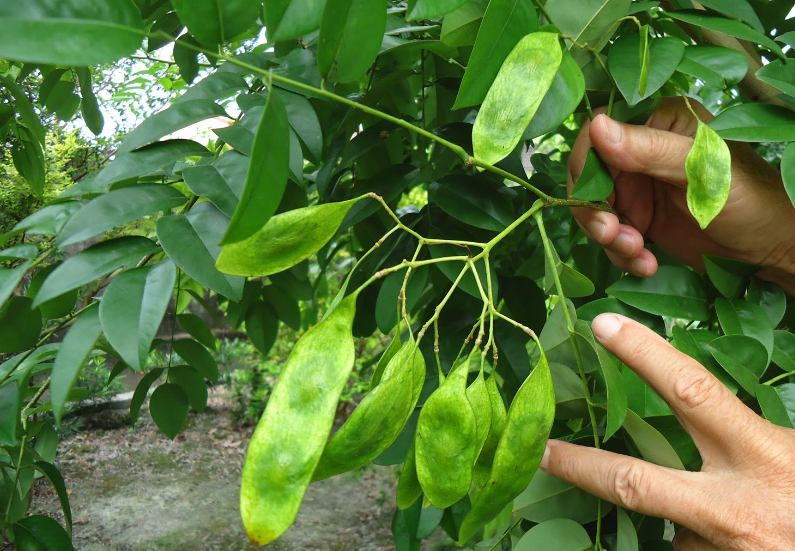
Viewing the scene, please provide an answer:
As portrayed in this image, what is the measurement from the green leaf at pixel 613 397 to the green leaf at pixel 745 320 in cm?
18

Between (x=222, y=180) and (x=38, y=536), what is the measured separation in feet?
1.33

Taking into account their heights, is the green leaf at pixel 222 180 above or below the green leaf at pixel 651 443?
above

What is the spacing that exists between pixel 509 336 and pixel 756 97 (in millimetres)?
336

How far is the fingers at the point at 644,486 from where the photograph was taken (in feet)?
1.42

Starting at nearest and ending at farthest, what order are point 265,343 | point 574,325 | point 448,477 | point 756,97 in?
point 448,477, point 574,325, point 756,97, point 265,343

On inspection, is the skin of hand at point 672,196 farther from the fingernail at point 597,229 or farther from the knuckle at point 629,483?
the knuckle at point 629,483

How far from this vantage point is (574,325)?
0.42 m

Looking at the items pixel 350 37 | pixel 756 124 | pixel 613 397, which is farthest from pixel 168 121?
pixel 756 124

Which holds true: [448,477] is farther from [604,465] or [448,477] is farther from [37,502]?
[37,502]

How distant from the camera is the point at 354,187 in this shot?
29.1 inches

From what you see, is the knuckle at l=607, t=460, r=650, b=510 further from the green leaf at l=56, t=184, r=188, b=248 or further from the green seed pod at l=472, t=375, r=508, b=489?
the green leaf at l=56, t=184, r=188, b=248

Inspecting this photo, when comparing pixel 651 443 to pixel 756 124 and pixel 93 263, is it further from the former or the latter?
pixel 93 263

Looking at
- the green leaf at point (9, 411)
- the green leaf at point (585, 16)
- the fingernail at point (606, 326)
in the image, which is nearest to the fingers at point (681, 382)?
the fingernail at point (606, 326)

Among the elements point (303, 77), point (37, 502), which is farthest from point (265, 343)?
point (303, 77)
